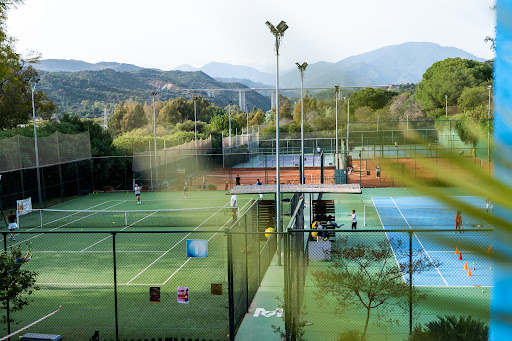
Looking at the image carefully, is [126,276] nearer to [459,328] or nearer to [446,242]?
[459,328]

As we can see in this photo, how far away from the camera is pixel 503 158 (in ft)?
1.50

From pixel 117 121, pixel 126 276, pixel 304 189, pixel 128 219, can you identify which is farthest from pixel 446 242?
pixel 117 121

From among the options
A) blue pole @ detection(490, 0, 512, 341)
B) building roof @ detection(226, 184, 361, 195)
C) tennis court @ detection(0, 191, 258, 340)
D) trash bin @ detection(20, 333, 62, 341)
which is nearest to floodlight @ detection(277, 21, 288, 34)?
building roof @ detection(226, 184, 361, 195)

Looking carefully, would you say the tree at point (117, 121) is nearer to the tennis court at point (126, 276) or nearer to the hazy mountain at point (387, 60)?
the tennis court at point (126, 276)

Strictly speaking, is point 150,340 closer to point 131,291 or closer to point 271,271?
point 131,291

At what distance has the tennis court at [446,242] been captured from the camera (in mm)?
578

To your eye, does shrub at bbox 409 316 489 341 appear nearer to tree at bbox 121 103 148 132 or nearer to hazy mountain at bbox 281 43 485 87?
hazy mountain at bbox 281 43 485 87

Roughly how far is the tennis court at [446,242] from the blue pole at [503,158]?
0.14 feet

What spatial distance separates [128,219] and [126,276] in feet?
40.1

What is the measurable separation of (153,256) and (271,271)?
5.99 meters

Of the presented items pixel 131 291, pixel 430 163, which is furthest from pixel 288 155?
pixel 430 163

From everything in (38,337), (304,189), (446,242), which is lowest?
(38,337)

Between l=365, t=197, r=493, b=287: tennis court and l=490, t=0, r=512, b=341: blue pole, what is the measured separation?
0.14 feet

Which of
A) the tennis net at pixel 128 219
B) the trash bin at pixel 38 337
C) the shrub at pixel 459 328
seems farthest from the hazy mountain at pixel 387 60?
the tennis net at pixel 128 219
